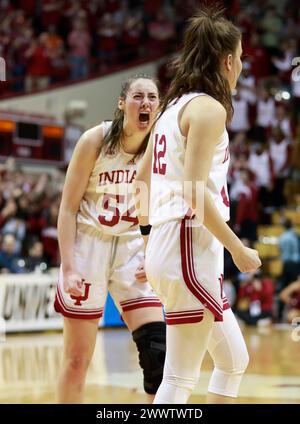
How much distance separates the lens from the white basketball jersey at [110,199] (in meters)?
4.83

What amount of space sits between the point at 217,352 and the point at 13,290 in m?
9.13

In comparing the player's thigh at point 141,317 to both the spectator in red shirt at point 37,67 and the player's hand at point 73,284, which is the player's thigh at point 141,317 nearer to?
the player's hand at point 73,284

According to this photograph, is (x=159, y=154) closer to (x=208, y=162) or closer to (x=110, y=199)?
(x=208, y=162)

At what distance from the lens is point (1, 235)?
14094 millimetres

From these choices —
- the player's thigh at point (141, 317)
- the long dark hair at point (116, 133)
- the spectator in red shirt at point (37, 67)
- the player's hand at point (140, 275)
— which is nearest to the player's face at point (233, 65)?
the long dark hair at point (116, 133)

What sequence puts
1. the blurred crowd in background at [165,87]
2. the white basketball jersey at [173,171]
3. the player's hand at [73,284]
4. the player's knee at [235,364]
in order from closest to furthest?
the white basketball jersey at [173,171]
the player's knee at [235,364]
the player's hand at [73,284]
the blurred crowd in background at [165,87]

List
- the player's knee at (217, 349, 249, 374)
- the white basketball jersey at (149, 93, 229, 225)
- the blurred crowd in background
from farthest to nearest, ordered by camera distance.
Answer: the blurred crowd in background → the player's knee at (217, 349, 249, 374) → the white basketball jersey at (149, 93, 229, 225)

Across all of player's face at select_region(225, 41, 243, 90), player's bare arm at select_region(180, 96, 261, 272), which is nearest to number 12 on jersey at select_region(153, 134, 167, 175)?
player's bare arm at select_region(180, 96, 261, 272)

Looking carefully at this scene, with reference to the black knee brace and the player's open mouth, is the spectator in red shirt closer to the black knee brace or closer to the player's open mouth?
the player's open mouth

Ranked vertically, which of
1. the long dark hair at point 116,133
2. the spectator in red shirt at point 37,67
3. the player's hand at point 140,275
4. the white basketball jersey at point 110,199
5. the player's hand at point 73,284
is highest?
the spectator in red shirt at point 37,67

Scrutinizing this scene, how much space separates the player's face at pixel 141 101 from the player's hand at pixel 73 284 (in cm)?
88

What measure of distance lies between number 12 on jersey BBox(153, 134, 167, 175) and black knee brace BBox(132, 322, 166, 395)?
1233 mm

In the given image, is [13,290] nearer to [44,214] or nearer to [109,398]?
[44,214]

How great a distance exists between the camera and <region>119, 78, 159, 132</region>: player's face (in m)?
4.64
